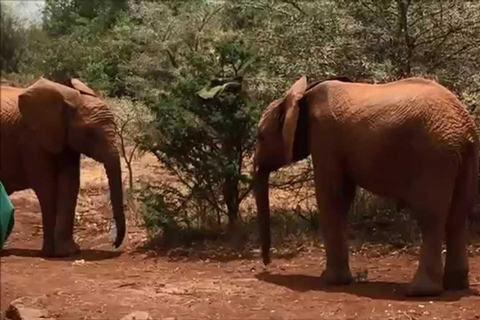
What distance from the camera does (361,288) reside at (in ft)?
26.3

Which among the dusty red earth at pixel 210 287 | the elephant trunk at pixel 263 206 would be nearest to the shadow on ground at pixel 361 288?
the dusty red earth at pixel 210 287

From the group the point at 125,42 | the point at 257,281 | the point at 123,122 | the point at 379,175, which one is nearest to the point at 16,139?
the point at 123,122

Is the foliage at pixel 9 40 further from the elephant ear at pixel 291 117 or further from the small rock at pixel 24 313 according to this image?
→ the elephant ear at pixel 291 117

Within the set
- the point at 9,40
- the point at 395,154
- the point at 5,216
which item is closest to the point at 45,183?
the point at 395,154

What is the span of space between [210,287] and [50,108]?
3.32 metres

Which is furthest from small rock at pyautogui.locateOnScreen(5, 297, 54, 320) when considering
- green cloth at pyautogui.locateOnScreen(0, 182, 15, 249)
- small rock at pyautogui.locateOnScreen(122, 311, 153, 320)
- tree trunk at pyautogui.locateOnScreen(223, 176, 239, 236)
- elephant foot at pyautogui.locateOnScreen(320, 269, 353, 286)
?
tree trunk at pyautogui.locateOnScreen(223, 176, 239, 236)

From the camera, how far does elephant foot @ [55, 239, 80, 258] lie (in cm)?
1040

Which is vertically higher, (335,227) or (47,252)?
(335,227)

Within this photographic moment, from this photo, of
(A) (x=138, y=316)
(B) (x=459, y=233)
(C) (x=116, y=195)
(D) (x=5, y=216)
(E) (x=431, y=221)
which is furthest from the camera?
(C) (x=116, y=195)

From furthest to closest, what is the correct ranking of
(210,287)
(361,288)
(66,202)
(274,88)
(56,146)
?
(274,88) → (66,202) → (56,146) → (210,287) → (361,288)

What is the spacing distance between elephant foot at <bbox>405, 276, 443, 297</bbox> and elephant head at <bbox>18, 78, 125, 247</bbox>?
390 centimetres

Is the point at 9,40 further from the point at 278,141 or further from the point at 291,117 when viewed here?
the point at 278,141

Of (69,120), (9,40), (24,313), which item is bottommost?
(24,313)

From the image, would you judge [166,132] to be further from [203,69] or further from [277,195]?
[277,195]
